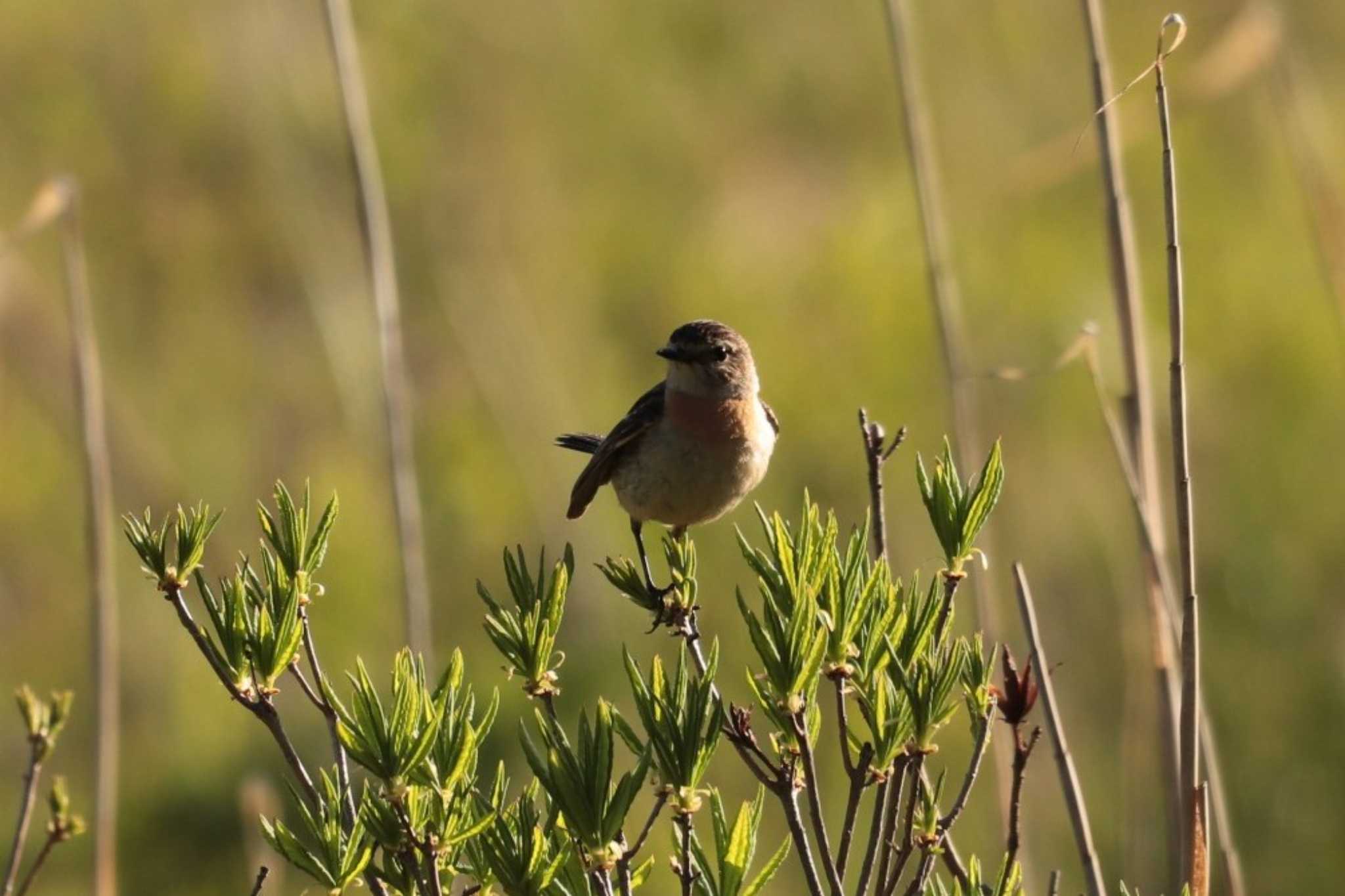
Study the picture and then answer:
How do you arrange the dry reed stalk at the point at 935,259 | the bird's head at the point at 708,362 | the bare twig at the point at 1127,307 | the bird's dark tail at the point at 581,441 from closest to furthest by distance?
the bare twig at the point at 1127,307, the dry reed stalk at the point at 935,259, the bird's head at the point at 708,362, the bird's dark tail at the point at 581,441

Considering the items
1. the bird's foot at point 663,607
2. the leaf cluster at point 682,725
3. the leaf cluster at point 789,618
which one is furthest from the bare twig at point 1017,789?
the bird's foot at point 663,607

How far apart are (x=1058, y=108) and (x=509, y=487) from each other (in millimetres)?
3781

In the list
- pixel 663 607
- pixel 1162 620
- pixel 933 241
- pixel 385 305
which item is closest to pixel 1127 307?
pixel 1162 620

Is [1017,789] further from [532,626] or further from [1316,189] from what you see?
[1316,189]

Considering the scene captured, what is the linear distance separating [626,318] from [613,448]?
375 cm

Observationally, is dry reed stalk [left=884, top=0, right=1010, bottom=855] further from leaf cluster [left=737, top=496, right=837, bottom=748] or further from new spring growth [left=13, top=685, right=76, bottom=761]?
new spring growth [left=13, top=685, right=76, bottom=761]

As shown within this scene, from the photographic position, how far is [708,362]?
423 cm

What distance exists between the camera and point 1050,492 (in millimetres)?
6785

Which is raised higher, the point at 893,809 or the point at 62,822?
the point at 62,822

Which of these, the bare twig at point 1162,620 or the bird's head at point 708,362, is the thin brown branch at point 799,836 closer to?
the bare twig at point 1162,620

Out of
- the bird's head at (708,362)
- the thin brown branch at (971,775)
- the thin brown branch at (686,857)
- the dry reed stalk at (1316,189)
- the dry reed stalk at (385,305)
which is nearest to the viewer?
the thin brown branch at (686,857)

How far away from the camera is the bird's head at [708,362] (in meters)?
4.18

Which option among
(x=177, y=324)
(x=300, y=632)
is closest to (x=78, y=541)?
(x=177, y=324)

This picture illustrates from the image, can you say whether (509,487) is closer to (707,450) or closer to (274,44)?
(274,44)
